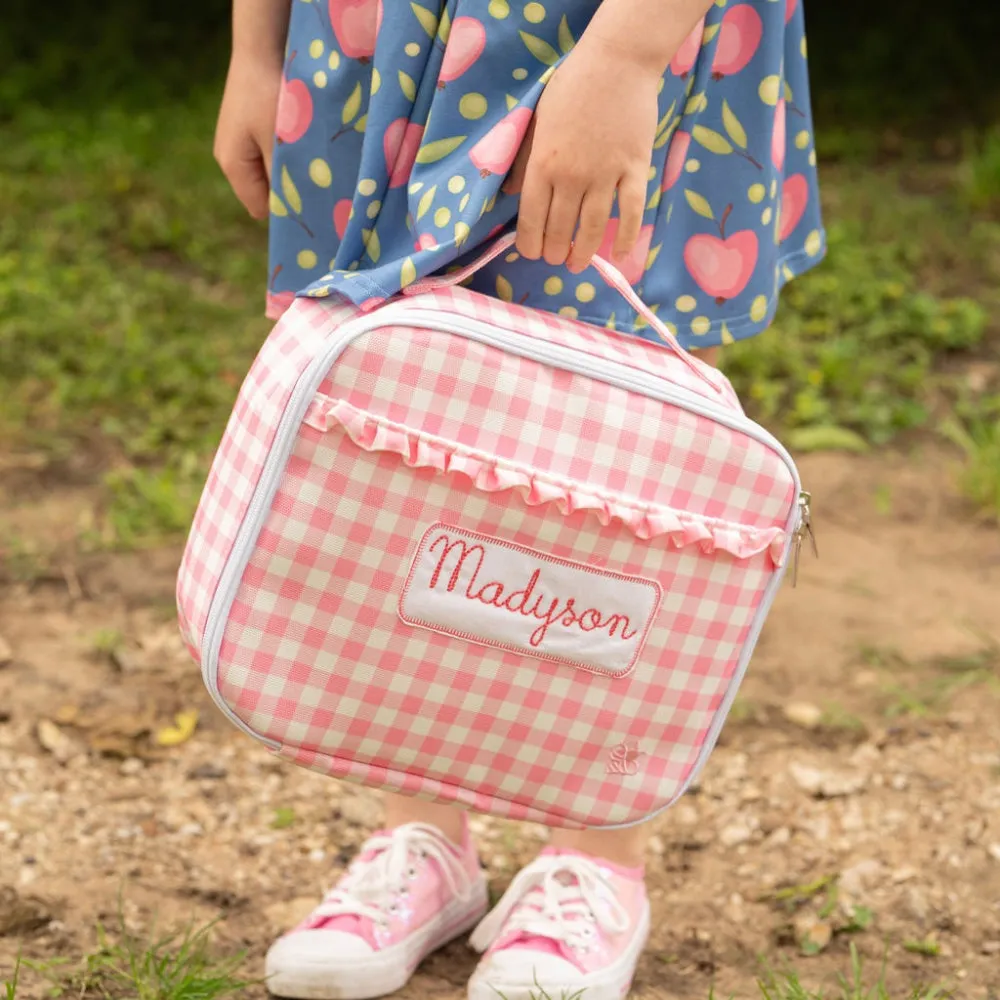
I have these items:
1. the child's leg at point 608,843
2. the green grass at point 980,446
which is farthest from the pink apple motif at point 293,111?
the green grass at point 980,446

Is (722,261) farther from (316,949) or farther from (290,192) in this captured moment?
(316,949)

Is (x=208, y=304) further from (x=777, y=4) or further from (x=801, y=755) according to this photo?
(x=777, y=4)

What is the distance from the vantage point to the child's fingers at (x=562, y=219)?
3.66 feet

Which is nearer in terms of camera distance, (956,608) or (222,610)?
(222,610)

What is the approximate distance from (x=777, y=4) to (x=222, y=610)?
0.76 meters

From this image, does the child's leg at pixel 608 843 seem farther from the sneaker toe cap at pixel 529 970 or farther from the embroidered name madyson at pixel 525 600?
the embroidered name madyson at pixel 525 600

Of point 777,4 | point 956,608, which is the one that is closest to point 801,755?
point 956,608

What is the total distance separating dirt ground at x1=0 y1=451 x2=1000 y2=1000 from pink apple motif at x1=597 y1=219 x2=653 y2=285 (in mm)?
765

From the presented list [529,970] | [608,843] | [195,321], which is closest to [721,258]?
[608,843]

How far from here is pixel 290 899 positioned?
162cm

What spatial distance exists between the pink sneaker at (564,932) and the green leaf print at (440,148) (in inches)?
29.2

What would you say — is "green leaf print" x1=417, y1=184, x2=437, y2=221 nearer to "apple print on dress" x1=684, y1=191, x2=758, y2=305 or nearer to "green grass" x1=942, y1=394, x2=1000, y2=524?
"apple print on dress" x1=684, y1=191, x2=758, y2=305

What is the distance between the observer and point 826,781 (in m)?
1.84

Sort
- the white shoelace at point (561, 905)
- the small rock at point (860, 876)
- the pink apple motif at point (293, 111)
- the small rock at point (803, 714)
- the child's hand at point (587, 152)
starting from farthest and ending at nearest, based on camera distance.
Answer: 1. the small rock at point (803, 714)
2. the small rock at point (860, 876)
3. the white shoelace at point (561, 905)
4. the pink apple motif at point (293, 111)
5. the child's hand at point (587, 152)
